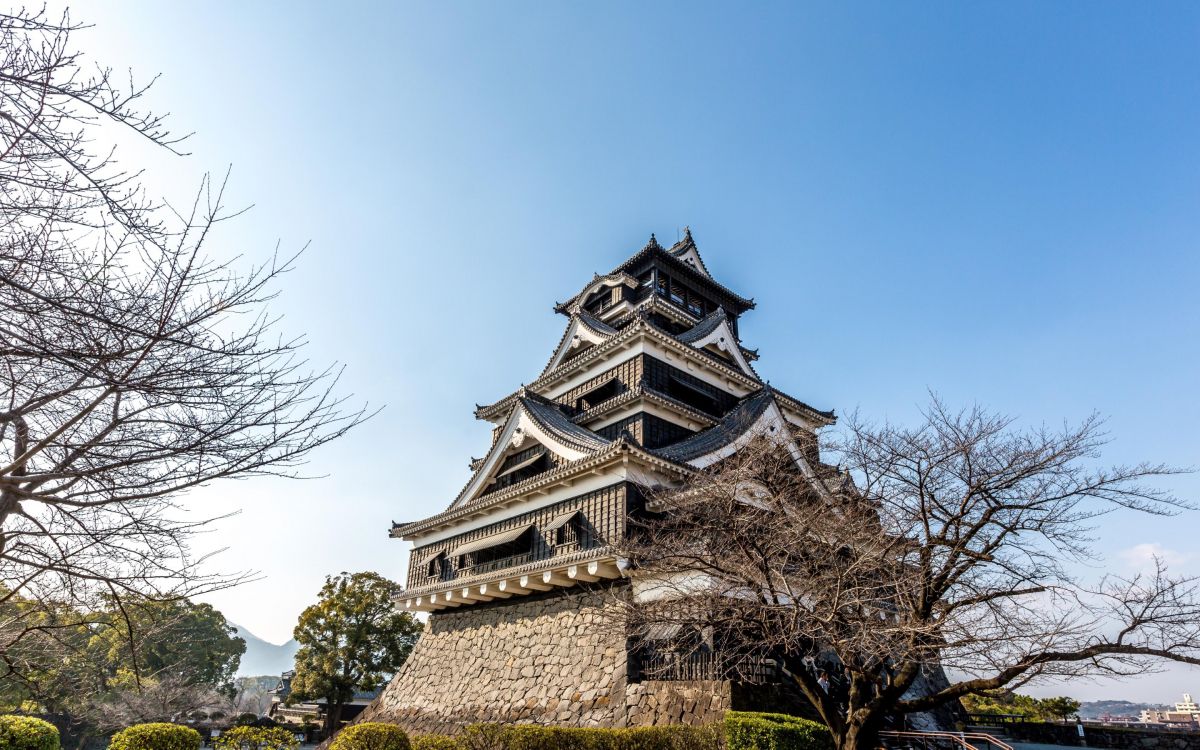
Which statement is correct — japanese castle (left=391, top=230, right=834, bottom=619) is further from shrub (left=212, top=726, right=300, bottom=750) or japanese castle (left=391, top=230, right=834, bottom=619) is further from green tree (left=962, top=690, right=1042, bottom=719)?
green tree (left=962, top=690, right=1042, bottom=719)

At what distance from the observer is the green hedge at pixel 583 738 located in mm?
9578

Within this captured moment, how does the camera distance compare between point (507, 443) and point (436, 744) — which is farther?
point (507, 443)

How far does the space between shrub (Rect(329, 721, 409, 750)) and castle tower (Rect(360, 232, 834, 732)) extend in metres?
4.18

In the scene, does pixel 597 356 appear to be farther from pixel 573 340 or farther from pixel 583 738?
pixel 583 738

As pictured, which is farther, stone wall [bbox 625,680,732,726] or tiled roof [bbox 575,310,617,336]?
tiled roof [bbox 575,310,617,336]

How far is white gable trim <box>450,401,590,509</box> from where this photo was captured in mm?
18491

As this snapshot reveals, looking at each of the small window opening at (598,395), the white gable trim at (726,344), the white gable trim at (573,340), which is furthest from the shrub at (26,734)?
the white gable trim at (726,344)

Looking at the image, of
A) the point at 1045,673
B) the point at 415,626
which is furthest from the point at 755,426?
the point at 415,626

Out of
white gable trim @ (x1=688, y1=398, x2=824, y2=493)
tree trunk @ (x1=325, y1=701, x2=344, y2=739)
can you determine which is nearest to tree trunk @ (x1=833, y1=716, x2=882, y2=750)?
white gable trim @ (x1=688, y1=398, x2=824, y2=493)

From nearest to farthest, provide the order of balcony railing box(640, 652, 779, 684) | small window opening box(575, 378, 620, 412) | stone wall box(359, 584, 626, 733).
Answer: balcony railing box(640, 652, 779, 684) < stone wall box(359, 584, 626, 733) < small window opening box(575, 378, 620, 412)

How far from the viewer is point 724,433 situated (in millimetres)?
17094

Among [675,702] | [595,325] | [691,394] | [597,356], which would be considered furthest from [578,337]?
[675,702]

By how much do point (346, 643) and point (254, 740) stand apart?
14217 mm

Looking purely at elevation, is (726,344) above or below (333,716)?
above
